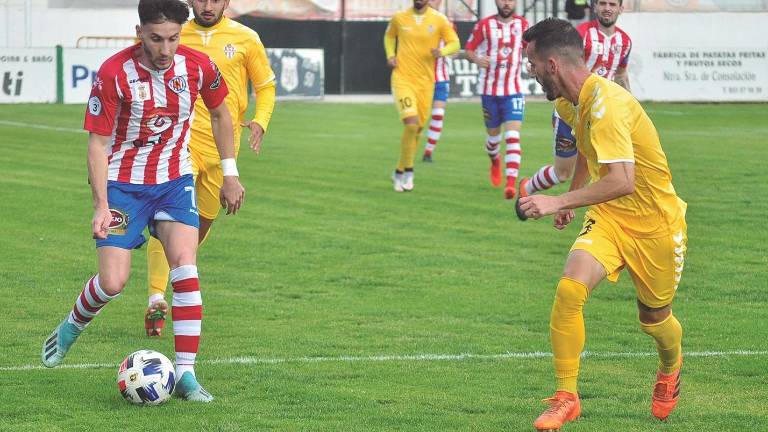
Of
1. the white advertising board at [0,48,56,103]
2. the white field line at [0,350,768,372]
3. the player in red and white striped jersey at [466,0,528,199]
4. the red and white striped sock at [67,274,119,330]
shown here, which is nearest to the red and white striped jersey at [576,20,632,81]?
the player in red and white striped jersey at [466,0,528,199]

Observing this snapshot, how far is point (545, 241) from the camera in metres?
12.3

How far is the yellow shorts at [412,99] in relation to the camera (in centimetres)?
1612

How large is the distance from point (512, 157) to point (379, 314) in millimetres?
7190

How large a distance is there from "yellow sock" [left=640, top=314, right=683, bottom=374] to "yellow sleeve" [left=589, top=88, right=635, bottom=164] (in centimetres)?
88

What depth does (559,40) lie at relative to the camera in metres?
6.02

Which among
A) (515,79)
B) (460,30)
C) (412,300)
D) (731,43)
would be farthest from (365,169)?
(731,43)

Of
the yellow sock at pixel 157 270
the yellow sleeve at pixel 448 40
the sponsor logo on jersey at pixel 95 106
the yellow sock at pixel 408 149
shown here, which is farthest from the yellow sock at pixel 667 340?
the yellow sleeve at pixel 448 40

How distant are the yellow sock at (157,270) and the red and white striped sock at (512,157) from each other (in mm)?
7458

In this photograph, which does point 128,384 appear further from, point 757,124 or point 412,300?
point 757,124

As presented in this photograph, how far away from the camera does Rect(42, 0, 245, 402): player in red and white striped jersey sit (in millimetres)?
6539

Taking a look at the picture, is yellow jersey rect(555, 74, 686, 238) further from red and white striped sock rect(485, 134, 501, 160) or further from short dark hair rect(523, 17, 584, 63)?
red and white striped sock rect(485, 134, 501, 160)

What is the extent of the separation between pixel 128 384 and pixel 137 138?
1198 millimetres

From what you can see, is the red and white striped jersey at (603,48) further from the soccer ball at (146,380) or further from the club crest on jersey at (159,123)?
the soccer ball at (146,380)

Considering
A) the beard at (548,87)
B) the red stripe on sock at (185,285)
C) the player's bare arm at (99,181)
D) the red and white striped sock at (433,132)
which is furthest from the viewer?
the red and white striped sock at (433,132)
